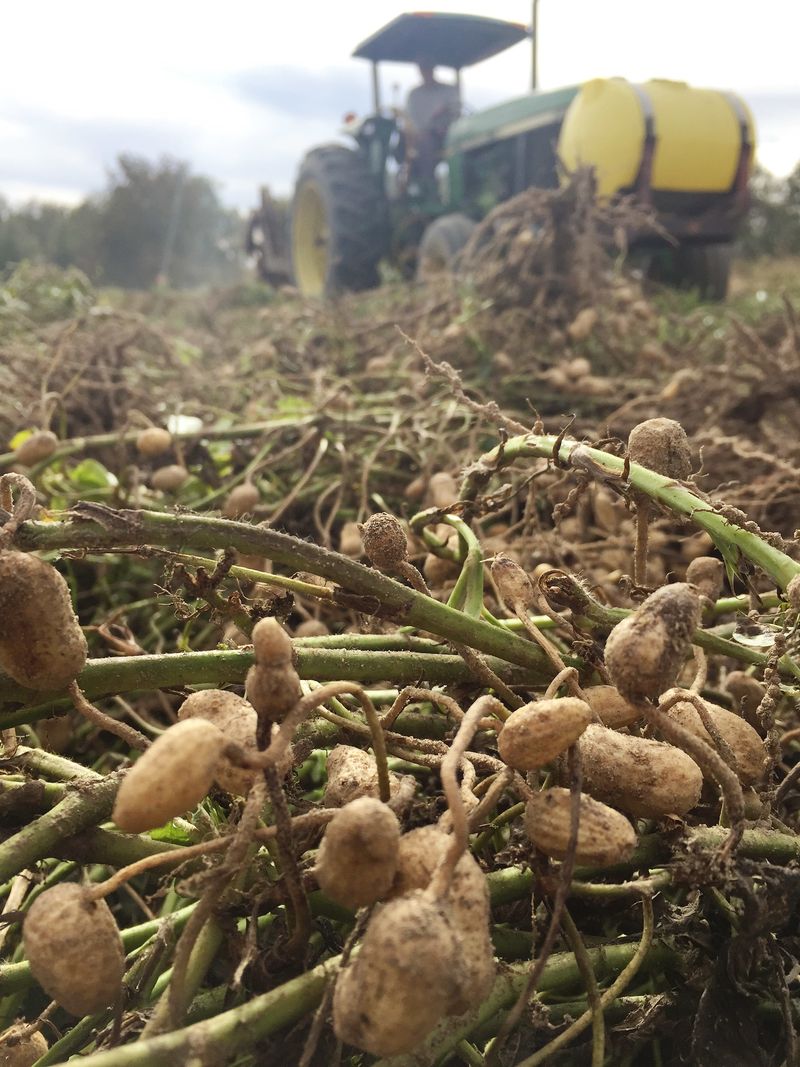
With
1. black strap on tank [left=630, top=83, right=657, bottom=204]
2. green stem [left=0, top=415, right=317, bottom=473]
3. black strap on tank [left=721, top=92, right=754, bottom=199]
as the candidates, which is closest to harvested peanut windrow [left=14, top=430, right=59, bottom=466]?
green stem [left=0, top=415, right=317, bottom=473]

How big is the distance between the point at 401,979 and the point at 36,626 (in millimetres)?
243

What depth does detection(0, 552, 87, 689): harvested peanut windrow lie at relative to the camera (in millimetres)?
427

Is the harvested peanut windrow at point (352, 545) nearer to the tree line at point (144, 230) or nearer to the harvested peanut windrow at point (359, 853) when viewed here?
the harvested peanut windrow at point (359, 853)

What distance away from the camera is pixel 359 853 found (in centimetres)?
37

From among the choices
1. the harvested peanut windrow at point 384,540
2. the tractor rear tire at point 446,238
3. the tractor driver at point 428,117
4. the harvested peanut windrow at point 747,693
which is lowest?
the harvested peanut windrow at point 747,693

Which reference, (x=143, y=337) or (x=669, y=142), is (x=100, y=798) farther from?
(x=669, y=142)

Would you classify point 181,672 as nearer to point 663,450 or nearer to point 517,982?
point 517,982

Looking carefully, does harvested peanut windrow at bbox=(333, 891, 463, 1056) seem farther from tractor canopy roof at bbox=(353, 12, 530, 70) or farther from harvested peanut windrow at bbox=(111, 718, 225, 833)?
tractor canopy roof at bbox=(353, 12, 530, 70)

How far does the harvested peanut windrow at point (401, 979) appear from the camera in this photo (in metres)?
0.34

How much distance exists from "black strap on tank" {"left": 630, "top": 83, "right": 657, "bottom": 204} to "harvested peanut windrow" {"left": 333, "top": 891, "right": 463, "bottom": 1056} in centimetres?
373

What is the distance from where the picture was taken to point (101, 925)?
15.7 inches

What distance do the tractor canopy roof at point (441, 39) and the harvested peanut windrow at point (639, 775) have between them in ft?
18.9

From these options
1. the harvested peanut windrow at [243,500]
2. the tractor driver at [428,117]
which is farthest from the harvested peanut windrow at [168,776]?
the tractor driver at [428,117]

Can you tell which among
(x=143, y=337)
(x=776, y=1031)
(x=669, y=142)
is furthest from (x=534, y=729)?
(x=669, y=142)
